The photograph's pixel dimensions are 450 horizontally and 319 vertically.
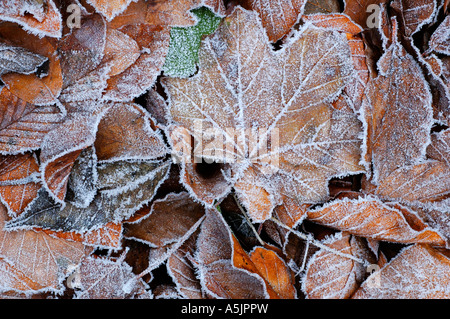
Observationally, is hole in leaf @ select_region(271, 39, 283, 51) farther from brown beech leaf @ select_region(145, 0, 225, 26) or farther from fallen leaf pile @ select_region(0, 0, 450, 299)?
brown beech leaf @ select_region(145, 0, 225, 26)

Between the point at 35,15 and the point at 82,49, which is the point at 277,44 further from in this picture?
the point at 35,15

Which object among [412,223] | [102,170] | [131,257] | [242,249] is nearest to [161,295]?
[131,257]

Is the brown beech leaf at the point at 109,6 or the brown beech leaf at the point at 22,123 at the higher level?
the brown beech leaf at the point at 109,6

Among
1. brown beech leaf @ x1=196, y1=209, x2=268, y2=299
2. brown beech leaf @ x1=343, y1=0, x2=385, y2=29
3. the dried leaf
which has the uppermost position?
brown beech leaf @ x1=343, y1=0, x2=385, y2=29

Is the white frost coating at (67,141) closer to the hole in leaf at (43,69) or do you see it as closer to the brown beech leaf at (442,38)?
the hole in leaf at (43,69)

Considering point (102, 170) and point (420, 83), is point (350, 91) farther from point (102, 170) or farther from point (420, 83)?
point (102, 170)

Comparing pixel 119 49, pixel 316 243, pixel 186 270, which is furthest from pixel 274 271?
pixel 119 49

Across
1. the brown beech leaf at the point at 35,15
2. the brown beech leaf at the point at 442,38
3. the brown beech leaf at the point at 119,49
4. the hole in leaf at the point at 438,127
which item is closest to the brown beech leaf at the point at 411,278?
the hole in leaf at the point at 438,127

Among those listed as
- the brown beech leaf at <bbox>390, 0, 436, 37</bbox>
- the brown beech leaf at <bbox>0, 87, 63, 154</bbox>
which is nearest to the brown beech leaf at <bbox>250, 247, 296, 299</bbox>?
the brown beech leaf at <bbox>0, 87, 63, 154</bbox>
